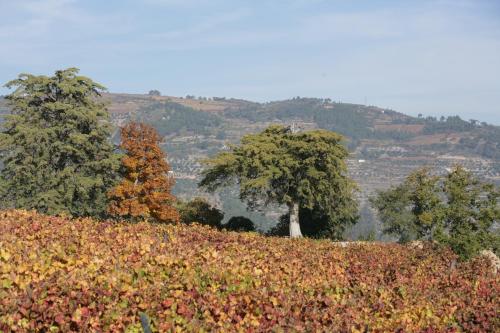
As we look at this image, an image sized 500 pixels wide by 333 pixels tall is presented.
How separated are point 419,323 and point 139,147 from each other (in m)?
32.3

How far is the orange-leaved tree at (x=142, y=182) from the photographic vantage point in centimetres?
3912

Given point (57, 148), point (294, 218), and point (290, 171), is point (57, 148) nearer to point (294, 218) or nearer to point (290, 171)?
point (290, 171)

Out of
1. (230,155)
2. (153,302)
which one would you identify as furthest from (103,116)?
(153,302)

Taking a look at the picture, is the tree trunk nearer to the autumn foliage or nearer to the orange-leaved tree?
the orange-leaved tree

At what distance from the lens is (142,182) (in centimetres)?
4106

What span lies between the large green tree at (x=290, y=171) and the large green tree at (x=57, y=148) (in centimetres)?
823

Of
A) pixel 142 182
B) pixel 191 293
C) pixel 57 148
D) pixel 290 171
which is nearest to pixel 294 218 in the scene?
pixel 290 171

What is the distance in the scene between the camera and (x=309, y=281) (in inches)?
500

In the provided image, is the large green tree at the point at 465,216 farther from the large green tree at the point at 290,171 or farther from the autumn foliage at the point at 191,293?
the autumn foliage at the point at 191,293

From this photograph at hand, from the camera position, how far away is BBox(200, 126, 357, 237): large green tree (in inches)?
1556

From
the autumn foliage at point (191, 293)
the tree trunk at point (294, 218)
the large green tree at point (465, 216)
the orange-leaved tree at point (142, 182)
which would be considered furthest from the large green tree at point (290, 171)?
the autumn foliage at point (191, 293)

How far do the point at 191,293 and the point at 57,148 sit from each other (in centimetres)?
3146

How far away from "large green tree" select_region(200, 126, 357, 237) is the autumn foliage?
898 inches

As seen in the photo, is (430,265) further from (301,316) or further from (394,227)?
(394,227)
